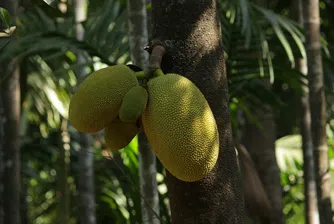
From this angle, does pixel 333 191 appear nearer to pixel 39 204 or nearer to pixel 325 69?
pixel 325 69

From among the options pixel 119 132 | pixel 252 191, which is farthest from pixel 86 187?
pixel 119 132

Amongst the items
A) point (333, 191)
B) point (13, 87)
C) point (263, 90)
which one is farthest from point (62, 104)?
point (333, 191)

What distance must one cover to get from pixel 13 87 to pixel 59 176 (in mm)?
416

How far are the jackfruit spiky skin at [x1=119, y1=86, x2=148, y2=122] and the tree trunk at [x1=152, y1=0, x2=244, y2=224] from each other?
0.09 m

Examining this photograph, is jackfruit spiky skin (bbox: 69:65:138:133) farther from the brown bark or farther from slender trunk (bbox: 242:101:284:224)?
slender trunk (bbox: 242:101:284:224)

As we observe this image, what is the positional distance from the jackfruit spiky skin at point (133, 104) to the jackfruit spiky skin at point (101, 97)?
0.10 ft

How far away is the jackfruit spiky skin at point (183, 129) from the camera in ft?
2.66

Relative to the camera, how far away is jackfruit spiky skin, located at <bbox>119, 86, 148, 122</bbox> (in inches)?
32.4

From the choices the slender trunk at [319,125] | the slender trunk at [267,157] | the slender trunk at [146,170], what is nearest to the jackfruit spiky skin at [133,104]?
the slender trunk at [146,170]

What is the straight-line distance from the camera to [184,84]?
838 millimetres

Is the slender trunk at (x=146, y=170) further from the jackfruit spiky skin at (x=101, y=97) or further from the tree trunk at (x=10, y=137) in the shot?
the tree trunk at (x=10, y=137)

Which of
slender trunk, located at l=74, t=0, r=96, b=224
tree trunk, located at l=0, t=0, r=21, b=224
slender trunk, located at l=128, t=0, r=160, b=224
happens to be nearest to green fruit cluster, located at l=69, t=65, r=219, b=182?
slender trunk, located at l=128, t=0, r=160, b=224

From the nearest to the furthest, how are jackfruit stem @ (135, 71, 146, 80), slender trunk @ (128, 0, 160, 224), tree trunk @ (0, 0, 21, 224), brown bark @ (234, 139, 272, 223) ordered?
jackfruit stem @ (135, 71, 146, 80)
slender trunk @ (128, 0, 160, 224)
brown bark @ (234, 139, 272, 223)
tree trunk @ (0, 0, 21, 224)

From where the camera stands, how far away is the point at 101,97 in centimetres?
88
